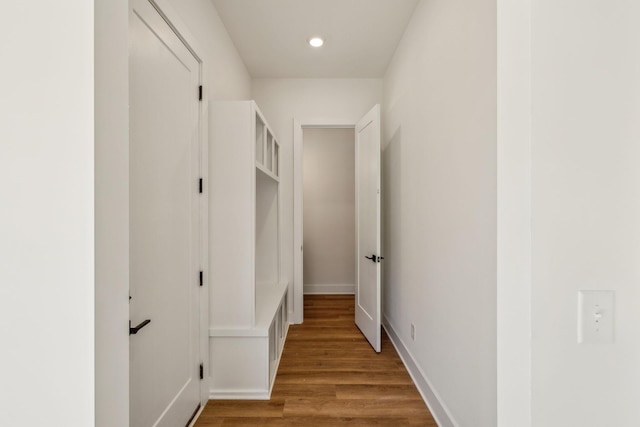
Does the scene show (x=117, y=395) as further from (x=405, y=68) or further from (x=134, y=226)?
(x=405, y=68)

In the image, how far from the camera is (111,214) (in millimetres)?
619

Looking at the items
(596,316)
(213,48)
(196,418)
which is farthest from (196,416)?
(213,48)

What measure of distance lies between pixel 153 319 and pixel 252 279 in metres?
0.66

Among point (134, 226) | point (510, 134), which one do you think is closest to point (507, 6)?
point (510, 134)

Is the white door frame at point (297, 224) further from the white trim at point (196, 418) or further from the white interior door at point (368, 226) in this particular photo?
the white trim at point (196, 418)

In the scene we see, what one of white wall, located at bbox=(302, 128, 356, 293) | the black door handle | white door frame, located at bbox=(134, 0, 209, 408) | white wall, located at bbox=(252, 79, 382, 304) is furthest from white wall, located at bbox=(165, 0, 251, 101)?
white wall, located at bbox=(302, 128, 356, 293)

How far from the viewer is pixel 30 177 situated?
565mm

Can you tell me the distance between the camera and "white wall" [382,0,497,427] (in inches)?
46.6

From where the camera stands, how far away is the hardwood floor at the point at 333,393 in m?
1.66

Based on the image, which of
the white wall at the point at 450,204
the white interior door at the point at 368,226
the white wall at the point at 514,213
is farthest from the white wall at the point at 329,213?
the white wall at the point at 514,213

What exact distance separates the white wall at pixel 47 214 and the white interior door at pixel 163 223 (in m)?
0.60

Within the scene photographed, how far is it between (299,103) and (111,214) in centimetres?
280

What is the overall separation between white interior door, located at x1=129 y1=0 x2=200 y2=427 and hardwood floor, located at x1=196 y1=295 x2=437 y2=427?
1.32 feet

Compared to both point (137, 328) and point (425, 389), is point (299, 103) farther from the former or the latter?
point (425, 389)
